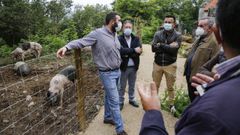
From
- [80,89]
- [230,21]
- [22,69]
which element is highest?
[230,21]

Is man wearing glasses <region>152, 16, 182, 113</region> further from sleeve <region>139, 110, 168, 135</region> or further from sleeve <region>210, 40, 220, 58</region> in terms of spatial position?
sleeve <region>139, 110, 168, 135</region>

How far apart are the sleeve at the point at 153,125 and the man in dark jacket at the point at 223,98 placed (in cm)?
17

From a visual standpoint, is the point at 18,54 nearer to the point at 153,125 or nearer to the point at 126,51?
the point at 126,51

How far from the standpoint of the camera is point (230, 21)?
112cm

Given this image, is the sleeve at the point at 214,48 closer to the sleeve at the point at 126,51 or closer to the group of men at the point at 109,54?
the group of men at the point at 109,54

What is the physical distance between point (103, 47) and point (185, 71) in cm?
116

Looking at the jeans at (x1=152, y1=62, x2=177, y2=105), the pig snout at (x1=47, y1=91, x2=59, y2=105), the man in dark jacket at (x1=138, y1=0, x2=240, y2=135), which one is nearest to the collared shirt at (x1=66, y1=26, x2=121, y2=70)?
the jeans at (x1=152, y1=62, x2=177, y2=105)

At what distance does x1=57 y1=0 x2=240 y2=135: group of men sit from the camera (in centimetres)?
104

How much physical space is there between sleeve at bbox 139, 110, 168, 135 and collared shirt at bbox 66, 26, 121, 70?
3.05m

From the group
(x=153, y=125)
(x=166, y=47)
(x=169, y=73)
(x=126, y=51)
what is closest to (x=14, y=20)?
(x=126, y=51)

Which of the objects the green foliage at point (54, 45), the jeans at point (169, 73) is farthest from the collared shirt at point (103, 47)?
the green foliage at point (54, 45)

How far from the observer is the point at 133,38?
218 inches

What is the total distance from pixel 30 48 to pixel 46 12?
39.0ft

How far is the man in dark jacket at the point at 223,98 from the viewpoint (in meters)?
1.00
